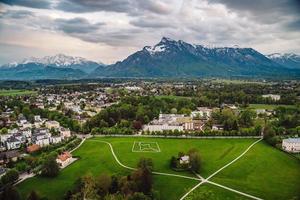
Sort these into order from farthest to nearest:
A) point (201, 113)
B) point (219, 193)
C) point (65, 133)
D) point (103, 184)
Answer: point (201, 113) < point (65, 133) < point (219, 193) < point (103, 184)

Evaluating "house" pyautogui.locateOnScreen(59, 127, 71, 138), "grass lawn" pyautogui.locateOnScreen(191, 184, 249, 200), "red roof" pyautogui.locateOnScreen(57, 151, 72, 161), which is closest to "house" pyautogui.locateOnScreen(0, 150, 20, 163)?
"red roof" pyautogui.locateOnScreen(57, 151, 72, 161)

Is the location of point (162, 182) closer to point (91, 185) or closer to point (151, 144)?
point (91, 185)

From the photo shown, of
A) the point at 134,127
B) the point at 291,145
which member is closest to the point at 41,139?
the point at 134,127

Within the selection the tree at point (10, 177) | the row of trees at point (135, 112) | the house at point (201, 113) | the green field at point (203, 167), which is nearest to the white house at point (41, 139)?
the green field at point (203, 167)

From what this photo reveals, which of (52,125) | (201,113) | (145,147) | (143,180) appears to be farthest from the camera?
(201,113)

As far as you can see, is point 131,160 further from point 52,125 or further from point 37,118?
point 37,118


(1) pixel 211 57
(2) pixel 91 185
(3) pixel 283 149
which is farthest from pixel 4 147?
(1) pixel 211 57

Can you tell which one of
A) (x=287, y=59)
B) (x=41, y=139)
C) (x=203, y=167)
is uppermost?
(x=287, y=59)

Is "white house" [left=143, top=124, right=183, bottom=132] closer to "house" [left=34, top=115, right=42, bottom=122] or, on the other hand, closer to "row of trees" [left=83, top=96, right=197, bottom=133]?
"row of trees" [left=83, top=96, right=197, bottom=133]
